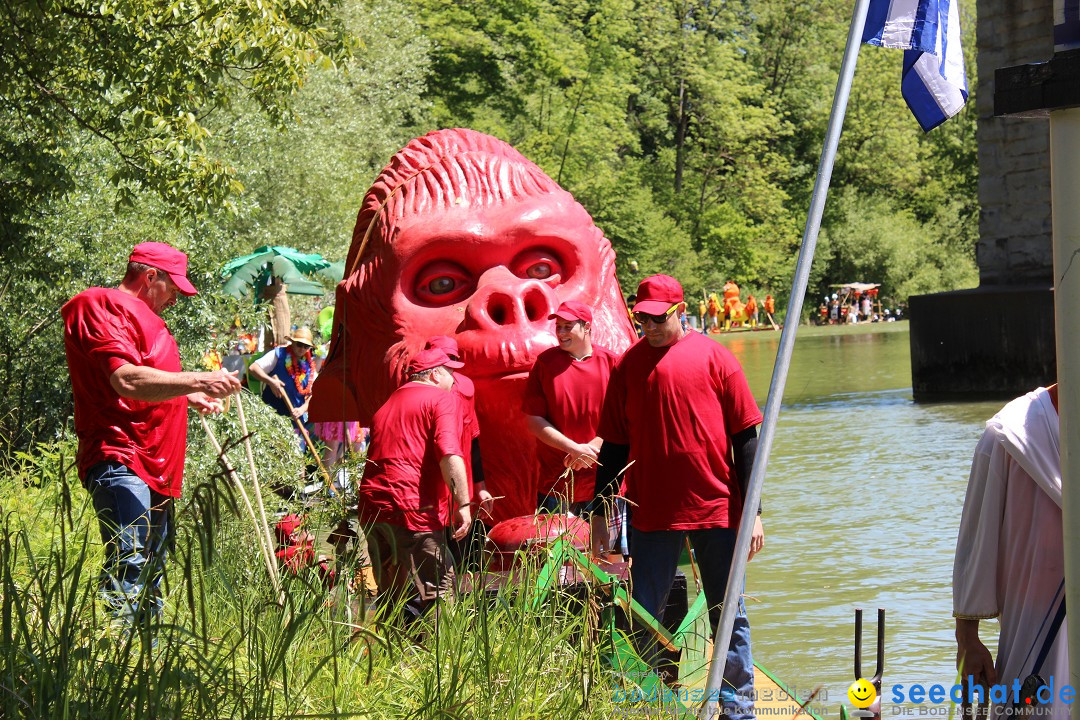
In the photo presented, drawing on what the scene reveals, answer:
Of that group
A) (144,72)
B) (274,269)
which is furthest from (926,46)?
(274,269)

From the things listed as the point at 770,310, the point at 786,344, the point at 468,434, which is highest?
the point at 770,310

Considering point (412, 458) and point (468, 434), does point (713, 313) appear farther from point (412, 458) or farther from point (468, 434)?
point (412, 458)

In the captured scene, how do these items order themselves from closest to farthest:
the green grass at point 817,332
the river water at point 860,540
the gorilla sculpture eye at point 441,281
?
the river water at point 860,540 → the gorilla sculpture eye at point 441,281 → the green grass at point 817,332

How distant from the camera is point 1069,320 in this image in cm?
283

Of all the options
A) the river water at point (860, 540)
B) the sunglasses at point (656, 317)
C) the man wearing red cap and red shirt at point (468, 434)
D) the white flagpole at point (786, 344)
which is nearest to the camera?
the white flagpole at point (786, 344)

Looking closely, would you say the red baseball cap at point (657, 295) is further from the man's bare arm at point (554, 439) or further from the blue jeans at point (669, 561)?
the man's bare arm at point (554, 439)

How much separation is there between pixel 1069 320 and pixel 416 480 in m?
3.48

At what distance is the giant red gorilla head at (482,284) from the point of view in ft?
23.0

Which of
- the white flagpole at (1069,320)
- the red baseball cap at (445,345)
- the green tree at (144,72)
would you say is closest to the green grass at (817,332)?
the green tree at (144,72)

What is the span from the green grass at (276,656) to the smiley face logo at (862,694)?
73 centimetres

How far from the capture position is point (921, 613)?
7.18 meters

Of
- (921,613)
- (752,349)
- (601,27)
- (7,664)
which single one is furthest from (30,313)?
(601,27)

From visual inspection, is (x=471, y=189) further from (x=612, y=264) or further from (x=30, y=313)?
(x=30, y=313)

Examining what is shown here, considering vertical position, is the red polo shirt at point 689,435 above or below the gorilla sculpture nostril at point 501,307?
below
